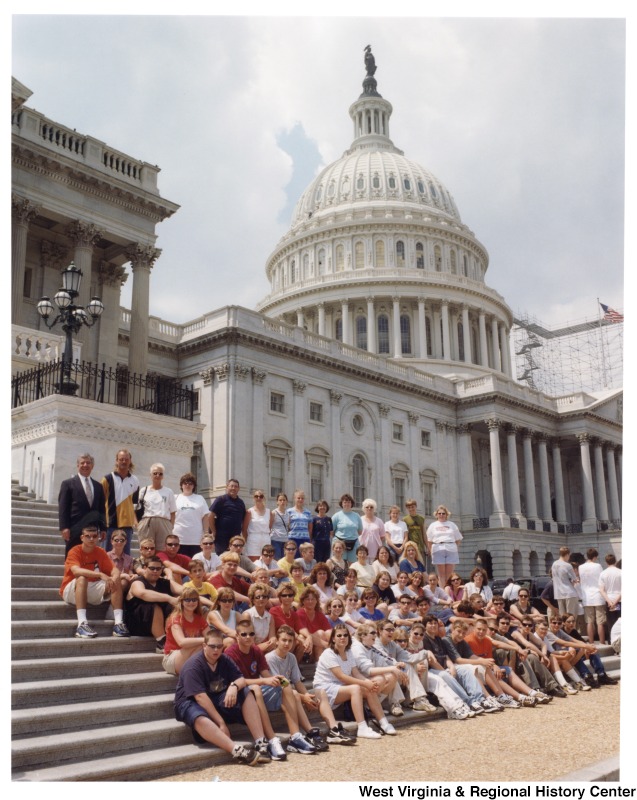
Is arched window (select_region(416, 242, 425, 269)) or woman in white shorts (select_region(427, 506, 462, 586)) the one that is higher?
arched window (select_region(416, 242, 425, 269))

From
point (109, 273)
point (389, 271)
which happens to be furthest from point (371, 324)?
point (109, 273)

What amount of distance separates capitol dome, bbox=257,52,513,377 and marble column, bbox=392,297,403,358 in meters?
0.09

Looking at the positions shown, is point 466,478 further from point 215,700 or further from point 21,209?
point 215,700

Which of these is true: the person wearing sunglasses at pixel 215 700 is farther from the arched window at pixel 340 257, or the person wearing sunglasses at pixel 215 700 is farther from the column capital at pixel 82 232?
the arched window at pixel 340 257

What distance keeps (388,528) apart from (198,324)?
29664 millimetres

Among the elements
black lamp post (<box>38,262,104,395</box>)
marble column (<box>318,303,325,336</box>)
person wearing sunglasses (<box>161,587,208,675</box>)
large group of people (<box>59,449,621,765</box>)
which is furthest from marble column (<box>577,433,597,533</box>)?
person wearing sunglasses (<box>161,587,208,675</box>)

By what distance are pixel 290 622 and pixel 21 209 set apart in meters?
19.7

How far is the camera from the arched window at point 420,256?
78875 mm

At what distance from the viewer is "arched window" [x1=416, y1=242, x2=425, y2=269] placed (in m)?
78.9

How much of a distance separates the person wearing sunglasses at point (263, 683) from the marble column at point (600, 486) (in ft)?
195

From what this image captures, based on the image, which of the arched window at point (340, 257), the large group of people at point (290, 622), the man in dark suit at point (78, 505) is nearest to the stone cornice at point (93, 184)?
the large group of people at point (290, 622)

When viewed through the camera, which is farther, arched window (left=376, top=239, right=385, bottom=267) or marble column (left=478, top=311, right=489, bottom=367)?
arched window (left=376, top=239, right=385, bottom=267)

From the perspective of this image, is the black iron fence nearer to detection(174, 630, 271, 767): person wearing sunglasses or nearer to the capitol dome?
detection(174, 630, 271, 767): person wearing sunglasses

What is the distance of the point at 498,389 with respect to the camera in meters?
58.3
